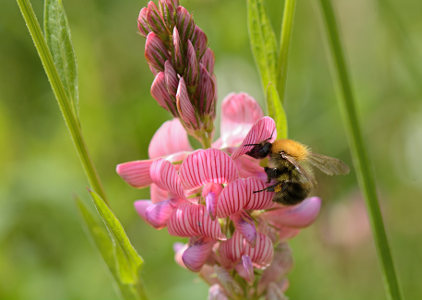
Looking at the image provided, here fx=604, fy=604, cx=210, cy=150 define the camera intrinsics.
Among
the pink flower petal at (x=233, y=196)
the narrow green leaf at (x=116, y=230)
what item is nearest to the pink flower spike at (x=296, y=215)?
the pink flower petal at (x=233, y=196)

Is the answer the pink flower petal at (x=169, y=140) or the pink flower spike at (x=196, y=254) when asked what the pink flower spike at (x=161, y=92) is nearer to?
the pink flower petal at (x=169, y=140)

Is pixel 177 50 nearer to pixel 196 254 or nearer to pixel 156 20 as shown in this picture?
pixel 156 20

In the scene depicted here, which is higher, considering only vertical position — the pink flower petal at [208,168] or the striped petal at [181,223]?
the pink flower petal at [208,168]

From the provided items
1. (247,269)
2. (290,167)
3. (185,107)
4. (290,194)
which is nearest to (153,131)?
(290,167)

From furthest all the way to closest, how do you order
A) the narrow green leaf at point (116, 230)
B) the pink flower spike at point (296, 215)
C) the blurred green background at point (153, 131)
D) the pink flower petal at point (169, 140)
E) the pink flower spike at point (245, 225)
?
the blurred green background at point (153, 131)
the pink flower petal at point (169, 140)
the pink flower spike at point (296, 215)
the pink flower spike at point (245, 225)
the narrow green leaf at point (116, 230)

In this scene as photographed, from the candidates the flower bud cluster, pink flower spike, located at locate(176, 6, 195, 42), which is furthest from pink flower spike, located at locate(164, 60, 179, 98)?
pink flower spike, located at locate(176, 6, 195, 42)

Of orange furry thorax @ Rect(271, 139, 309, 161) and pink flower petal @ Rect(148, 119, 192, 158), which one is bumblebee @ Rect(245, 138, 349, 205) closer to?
orange furry thorax @ Rect(271, 139, 309, 161)
